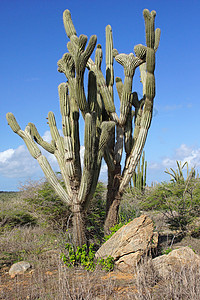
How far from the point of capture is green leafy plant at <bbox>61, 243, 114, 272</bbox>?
521 centimetres

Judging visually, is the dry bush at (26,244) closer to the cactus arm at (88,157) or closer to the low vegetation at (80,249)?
the low vegetation at (80,249)

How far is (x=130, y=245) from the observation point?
516cm

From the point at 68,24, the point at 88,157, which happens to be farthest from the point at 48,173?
the point at 68,24

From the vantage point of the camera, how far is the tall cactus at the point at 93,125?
A: 5785 mm

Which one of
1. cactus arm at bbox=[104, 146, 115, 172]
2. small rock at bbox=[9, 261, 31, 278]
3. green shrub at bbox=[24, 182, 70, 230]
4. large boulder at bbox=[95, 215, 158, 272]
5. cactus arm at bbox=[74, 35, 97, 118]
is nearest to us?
large boulder at bbox=[95, 215, 158, 272]

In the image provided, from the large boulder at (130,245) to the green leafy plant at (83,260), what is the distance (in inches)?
6.3

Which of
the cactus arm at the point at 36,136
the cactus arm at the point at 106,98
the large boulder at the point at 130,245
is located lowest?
the large boulder at the point at 130,245

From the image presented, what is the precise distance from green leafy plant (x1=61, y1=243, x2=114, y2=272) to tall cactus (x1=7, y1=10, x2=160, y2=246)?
21 centimetres

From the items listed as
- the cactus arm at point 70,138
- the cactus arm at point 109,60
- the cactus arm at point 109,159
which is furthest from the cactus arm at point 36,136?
the cactus arm at point 109,60

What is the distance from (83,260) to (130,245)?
→ 101 cm

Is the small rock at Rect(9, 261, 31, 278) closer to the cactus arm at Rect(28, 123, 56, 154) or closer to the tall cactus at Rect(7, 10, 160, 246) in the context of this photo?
the tall cactus at Rect(7, 10, 160, 246)

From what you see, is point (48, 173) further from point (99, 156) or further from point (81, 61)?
point (81, 61)

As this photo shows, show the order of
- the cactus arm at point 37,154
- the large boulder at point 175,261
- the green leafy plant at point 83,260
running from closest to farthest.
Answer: the large boulder at point 175,261, the green leafy plant at point 83,260, the cactus arm at point 37,154

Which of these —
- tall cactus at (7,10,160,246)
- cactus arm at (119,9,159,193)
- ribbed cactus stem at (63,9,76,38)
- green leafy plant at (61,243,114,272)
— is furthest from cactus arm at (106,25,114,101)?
green leafy plant at (61,243,114,272)
